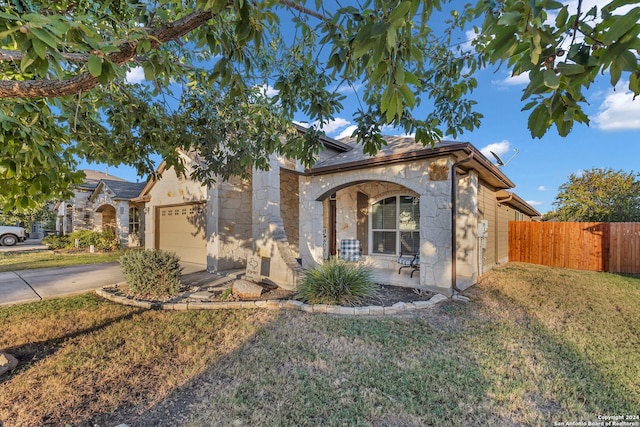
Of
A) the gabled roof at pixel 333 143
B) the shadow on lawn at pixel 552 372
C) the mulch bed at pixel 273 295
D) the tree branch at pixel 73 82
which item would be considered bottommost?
the shadow on lawn at pixel 552 372

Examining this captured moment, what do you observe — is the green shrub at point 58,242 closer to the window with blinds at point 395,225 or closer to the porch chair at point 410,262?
the window with blinds at point 395,225

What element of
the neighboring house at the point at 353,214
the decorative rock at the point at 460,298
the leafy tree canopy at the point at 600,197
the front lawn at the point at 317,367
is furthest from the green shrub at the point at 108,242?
the leafy tree canopy at the point at 600,197

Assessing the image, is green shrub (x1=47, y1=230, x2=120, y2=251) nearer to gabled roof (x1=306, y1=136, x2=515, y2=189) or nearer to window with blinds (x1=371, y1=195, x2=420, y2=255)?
gabled roof (x1=306, y1=136, x2=515, y2=189)

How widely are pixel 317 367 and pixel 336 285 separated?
2.36 metres

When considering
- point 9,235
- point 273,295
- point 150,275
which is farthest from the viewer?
point 9,235

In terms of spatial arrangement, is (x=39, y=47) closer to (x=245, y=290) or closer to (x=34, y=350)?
(x=34, y=350)

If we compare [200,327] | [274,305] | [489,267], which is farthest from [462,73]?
[489,267]

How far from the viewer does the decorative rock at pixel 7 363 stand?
3354 mm

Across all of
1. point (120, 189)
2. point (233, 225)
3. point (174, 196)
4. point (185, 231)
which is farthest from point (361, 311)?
point (120, 189)

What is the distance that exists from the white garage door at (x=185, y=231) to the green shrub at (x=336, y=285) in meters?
5.69

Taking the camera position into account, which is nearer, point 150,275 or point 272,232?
point 150,275

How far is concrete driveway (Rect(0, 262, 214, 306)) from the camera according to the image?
6602mm

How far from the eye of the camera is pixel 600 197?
1650 centimetres

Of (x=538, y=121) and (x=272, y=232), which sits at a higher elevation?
(x=538, y=121)
